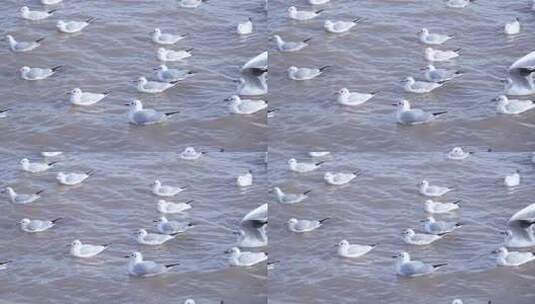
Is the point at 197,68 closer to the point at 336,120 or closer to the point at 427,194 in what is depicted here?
the point at 336,120

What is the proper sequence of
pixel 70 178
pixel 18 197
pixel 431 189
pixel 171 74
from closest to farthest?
pixel 431 189 → pixel 18 197 → pixel 70 178 → pixel 171 74

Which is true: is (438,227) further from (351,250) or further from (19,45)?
(19,45)

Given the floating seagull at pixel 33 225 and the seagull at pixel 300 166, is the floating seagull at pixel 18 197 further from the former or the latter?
the seagull at pixel 300 166

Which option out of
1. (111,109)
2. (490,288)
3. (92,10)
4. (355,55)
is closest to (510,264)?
(490,288)

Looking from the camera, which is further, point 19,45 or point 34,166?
point 19,45

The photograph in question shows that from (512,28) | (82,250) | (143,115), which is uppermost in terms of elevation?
(512,28)

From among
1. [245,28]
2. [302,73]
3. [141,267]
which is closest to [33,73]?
[245,28]
